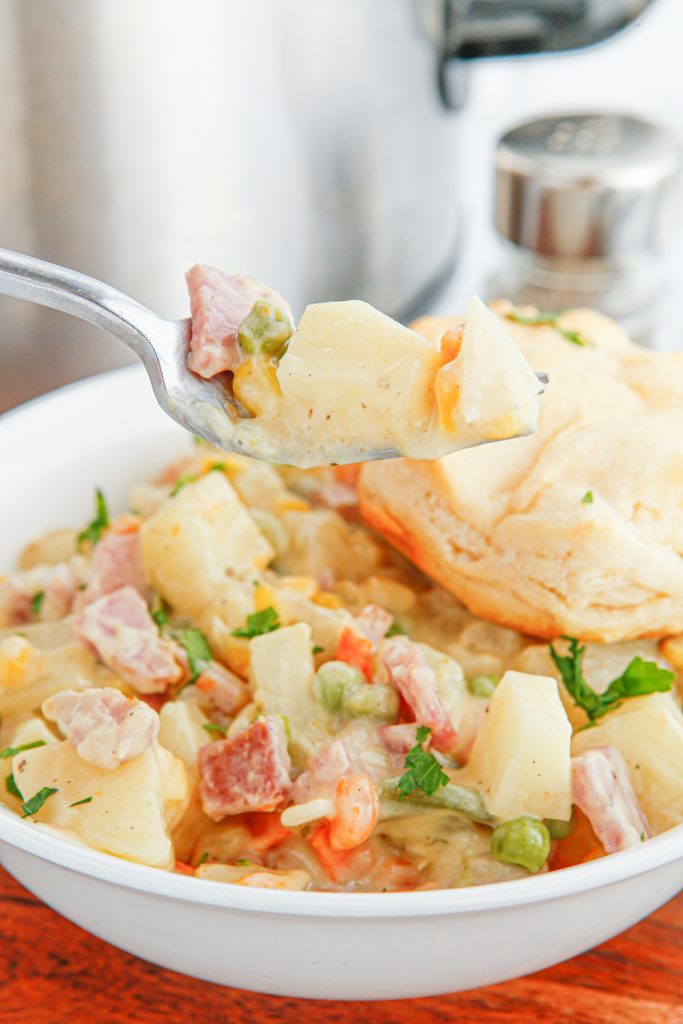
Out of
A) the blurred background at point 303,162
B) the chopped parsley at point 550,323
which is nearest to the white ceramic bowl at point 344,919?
the chopped parsley at point 550,323

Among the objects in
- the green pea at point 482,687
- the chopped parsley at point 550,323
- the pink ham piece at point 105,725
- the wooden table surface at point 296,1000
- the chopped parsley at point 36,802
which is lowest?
the wooden table surface at point 296,1000

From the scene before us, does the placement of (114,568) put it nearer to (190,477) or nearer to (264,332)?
(190,477)

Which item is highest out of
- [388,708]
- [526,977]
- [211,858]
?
[388,708]

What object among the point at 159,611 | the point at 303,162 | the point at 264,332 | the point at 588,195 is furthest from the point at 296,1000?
the point at 588,195

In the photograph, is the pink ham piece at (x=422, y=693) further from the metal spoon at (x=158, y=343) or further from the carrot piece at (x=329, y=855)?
the metal spoon at (x=158, y=343)

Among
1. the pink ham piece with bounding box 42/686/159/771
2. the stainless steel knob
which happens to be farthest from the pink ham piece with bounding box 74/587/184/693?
the stainless steel knob

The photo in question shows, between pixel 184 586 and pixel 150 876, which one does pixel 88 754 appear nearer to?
pixel 150 876

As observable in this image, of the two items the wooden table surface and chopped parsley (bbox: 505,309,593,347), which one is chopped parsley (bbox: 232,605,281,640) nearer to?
the wooden table surface

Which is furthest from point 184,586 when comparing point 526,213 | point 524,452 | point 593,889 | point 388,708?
point 526,213
